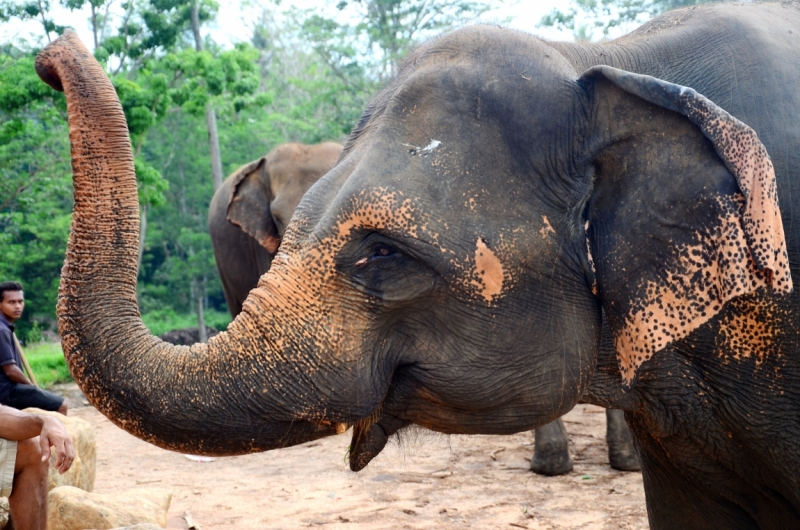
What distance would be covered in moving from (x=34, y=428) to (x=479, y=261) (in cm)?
253

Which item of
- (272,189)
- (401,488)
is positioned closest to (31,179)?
(272,189)

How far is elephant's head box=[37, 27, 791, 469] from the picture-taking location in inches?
70.3

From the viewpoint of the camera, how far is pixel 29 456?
3963mm

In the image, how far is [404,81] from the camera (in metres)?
2.05

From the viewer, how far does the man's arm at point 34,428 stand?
11.6ft

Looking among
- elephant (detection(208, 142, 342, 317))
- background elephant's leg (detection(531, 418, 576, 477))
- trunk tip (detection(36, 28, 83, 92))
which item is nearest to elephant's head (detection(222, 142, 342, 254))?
elephant (detection(208, 142, 342, 317))

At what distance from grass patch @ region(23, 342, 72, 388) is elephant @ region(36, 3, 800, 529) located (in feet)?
32.8

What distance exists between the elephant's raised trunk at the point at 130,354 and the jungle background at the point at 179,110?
78 cm

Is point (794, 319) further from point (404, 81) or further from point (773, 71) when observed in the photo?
point (404, 81)

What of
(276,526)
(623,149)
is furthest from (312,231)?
(276,526)

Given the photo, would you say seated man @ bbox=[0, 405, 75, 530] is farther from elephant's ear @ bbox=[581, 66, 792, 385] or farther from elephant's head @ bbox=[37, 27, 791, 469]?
elephant's ear @ bbox=[581, 66, 792, 385]

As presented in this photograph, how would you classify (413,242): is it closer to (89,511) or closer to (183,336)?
(89,511)

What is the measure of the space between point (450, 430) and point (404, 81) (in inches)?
31.5

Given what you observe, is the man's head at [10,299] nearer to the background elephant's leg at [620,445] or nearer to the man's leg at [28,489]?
the man's leg at [28,489]
